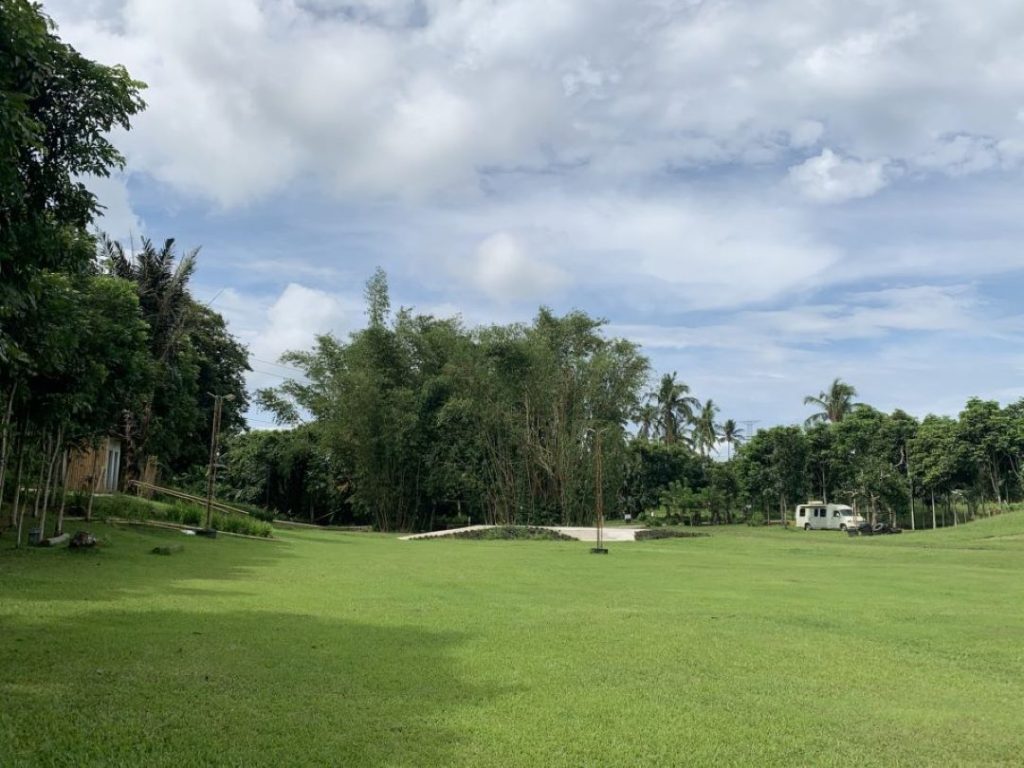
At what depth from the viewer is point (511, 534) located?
31125 mm

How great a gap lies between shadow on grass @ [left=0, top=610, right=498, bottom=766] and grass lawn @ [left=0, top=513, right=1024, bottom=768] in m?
0.02

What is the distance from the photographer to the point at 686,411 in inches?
2440

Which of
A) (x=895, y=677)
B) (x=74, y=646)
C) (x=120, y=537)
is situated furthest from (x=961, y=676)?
(x=120, y=537)

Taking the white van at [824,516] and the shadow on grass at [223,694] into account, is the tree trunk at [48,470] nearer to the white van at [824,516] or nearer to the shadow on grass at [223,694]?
the shadow on grass at [223,694]

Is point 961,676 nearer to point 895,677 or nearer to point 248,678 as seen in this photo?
point 895,677

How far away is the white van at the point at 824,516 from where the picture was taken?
43603 mm

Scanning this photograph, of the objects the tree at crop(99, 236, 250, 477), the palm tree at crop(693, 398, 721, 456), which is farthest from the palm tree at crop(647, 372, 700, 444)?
the tree at crop(99, 236, 250, 477)

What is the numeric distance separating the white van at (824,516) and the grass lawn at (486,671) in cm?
3290

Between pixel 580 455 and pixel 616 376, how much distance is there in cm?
460

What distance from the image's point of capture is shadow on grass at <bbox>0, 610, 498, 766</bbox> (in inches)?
160

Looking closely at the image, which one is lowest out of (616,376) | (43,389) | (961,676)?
(961,676)

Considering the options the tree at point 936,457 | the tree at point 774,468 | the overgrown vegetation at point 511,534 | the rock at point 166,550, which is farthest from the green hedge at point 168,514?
the tree at point 936,457

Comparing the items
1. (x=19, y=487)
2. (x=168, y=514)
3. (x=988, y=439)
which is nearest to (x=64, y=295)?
(x=19, y=487)

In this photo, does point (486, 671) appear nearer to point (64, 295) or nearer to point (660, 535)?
point (64, 295)
